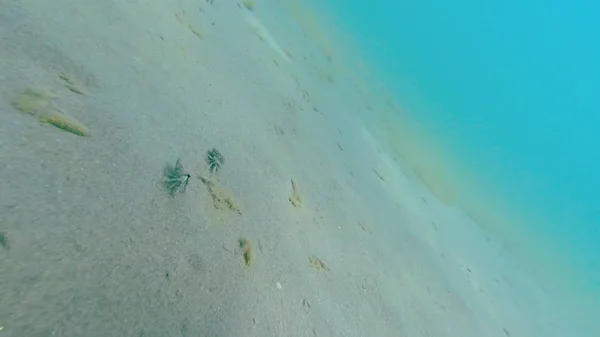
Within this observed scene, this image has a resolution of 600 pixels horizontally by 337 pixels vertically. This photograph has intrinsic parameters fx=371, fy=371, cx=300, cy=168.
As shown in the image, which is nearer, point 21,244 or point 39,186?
point 21,244

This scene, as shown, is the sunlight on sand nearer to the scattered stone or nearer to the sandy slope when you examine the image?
the sandy slope

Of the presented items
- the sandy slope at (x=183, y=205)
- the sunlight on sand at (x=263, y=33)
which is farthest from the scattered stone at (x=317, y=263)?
the sunlight on sand at (x=263, y=33)

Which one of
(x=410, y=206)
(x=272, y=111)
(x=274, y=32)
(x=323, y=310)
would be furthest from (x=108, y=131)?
(x=274, y=32)

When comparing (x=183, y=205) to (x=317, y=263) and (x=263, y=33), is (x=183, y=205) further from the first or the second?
(x=263, y=33)

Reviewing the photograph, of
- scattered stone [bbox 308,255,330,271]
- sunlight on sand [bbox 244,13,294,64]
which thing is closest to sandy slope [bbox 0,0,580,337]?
scattered stone [bbox 308,255,330,271]

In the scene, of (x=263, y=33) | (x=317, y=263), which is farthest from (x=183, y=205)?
(x=263, y=33)

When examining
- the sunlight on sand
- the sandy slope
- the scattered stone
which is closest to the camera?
the sandy slope

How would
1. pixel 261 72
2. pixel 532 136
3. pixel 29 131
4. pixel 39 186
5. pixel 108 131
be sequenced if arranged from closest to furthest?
pixel 39 186
pixel 29 131
pixel 108 131
pixel 261 72
pixel 532 136

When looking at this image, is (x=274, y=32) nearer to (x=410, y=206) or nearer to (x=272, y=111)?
(x=272, y=111)

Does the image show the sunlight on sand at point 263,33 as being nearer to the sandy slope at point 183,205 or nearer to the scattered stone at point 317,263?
the sandy slope at point 183,205
